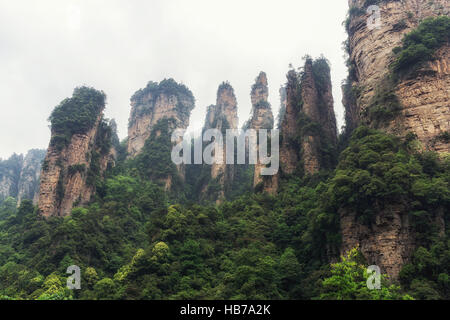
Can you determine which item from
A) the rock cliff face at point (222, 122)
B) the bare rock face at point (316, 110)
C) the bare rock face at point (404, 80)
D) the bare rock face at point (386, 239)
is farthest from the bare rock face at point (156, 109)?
the bare rock face at point (386, 239)

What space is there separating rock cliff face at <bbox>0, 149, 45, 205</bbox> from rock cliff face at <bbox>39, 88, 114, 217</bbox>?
2475 centimetres

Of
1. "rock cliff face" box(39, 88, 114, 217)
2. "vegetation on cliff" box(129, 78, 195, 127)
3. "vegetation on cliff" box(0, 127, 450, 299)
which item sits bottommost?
"vegetation on cliff" box(0, 127, 450, 299)

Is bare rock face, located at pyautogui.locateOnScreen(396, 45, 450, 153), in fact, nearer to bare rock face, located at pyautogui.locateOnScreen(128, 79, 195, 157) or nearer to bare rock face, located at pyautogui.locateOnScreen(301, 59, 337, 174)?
bare rock face, located at pyautogui.locateOnScreen(301, 59, 337, 174)

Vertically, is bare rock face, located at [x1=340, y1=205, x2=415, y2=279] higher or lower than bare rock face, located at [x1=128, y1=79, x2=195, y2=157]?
lower

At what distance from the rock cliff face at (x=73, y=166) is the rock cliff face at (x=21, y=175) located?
2475 centimetres

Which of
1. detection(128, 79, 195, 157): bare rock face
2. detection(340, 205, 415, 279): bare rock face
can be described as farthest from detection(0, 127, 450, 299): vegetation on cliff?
detection(128, 79, 195, 157): bare rock face

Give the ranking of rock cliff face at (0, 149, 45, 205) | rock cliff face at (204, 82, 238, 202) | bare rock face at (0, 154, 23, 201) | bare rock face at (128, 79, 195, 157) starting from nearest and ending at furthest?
rock cliff face at (204, 82, 238, 202) < rock cliff face at (0, 149, 45, 205) < bare rock face at (0, 154, 23, 201) < bare rock face at (128, 79, 195, 157)

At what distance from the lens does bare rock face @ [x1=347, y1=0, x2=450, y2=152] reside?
1225 inches

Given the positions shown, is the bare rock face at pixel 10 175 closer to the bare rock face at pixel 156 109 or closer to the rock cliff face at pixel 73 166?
the bare rock face at pixel 156 109

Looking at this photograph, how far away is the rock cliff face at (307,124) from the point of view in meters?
42.9

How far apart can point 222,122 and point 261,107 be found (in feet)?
25.2

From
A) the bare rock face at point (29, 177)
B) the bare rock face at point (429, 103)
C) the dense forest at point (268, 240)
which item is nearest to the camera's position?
the dense forest at point (268, 240)

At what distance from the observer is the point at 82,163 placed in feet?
153

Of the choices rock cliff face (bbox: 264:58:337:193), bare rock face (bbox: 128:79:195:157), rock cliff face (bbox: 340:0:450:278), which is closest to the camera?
rock cliff face (bbox: 340:0:450:278)
